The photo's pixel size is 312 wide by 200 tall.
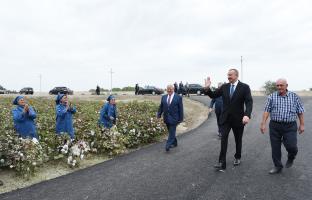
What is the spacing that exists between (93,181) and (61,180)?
2.39 ft

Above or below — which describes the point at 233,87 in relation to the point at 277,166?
above

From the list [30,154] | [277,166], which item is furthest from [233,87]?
[30,154]

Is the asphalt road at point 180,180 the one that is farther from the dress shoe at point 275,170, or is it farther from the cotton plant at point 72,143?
the cotton plant at point 72,143

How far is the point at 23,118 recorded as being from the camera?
9.59m

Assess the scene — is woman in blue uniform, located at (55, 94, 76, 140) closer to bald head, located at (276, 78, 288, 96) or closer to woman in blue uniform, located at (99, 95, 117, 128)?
woman in blue uniform, located at (99, 95, 117, 128)

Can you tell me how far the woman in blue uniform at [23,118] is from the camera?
955 cm

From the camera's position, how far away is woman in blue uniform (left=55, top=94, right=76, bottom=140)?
1014 cm

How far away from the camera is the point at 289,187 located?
23.1 ft

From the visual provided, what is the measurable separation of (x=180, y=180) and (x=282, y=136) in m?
2.43

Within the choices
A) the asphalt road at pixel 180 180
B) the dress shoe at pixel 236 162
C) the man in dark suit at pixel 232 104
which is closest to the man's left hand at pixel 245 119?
the man in dark suit at pixel 232 104

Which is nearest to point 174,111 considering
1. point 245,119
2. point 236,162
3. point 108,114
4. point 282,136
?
point 108,114

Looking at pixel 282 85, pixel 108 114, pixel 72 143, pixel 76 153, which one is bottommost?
pixel 76 153

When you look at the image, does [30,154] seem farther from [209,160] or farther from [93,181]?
[209,160]

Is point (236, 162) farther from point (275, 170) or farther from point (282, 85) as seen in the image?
point (282, 85)
